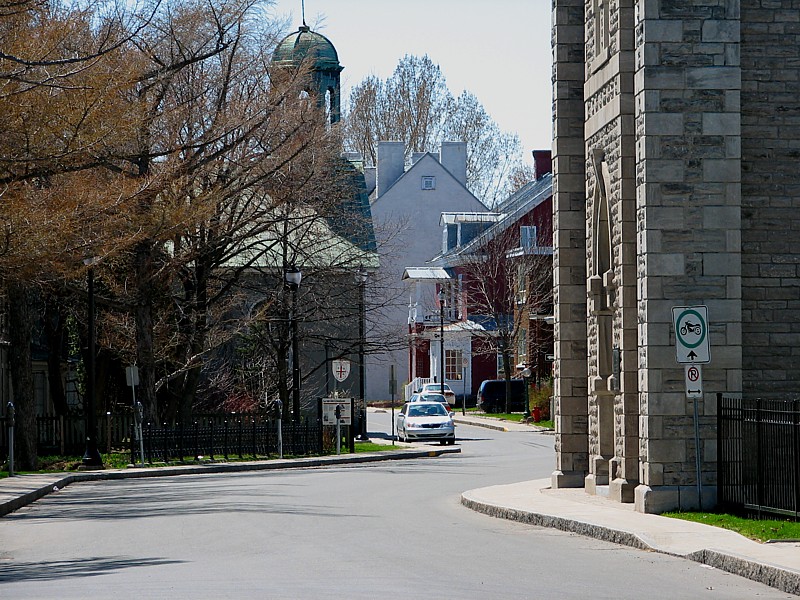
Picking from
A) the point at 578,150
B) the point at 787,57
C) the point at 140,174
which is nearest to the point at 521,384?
the point at 140,174

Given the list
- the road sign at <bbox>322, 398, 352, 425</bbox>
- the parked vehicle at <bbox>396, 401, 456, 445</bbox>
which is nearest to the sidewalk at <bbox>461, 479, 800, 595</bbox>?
the road sign at <bbox>322, 398, 352, 425</bbox>

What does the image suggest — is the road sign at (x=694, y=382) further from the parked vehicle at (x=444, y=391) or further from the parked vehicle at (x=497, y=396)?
the parked vehicle at (x=497, y=396)

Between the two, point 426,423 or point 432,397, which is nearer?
point 426,423

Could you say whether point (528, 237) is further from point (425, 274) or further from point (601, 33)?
point (601, 33)

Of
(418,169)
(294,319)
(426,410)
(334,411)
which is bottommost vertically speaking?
(426,410)

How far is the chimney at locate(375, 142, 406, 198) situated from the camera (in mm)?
79369

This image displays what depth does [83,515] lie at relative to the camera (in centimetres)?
2028

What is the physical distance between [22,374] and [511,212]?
123ft

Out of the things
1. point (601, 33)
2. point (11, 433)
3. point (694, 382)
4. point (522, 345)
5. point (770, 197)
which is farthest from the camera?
point (522, 345)

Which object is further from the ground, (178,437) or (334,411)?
(334,411)

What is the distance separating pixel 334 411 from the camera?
123 feet

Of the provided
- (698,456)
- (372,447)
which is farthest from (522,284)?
(698,456)

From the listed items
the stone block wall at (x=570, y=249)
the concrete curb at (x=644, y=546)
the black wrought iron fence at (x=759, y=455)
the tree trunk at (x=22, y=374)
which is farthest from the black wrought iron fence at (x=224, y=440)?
the black wrought iron fence at (x=759, y=455)

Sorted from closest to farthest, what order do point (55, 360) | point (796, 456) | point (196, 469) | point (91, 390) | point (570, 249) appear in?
point (796, 456) < point (570, 249) < point (196, 469) < point (91, 390) < point (55, 360)
